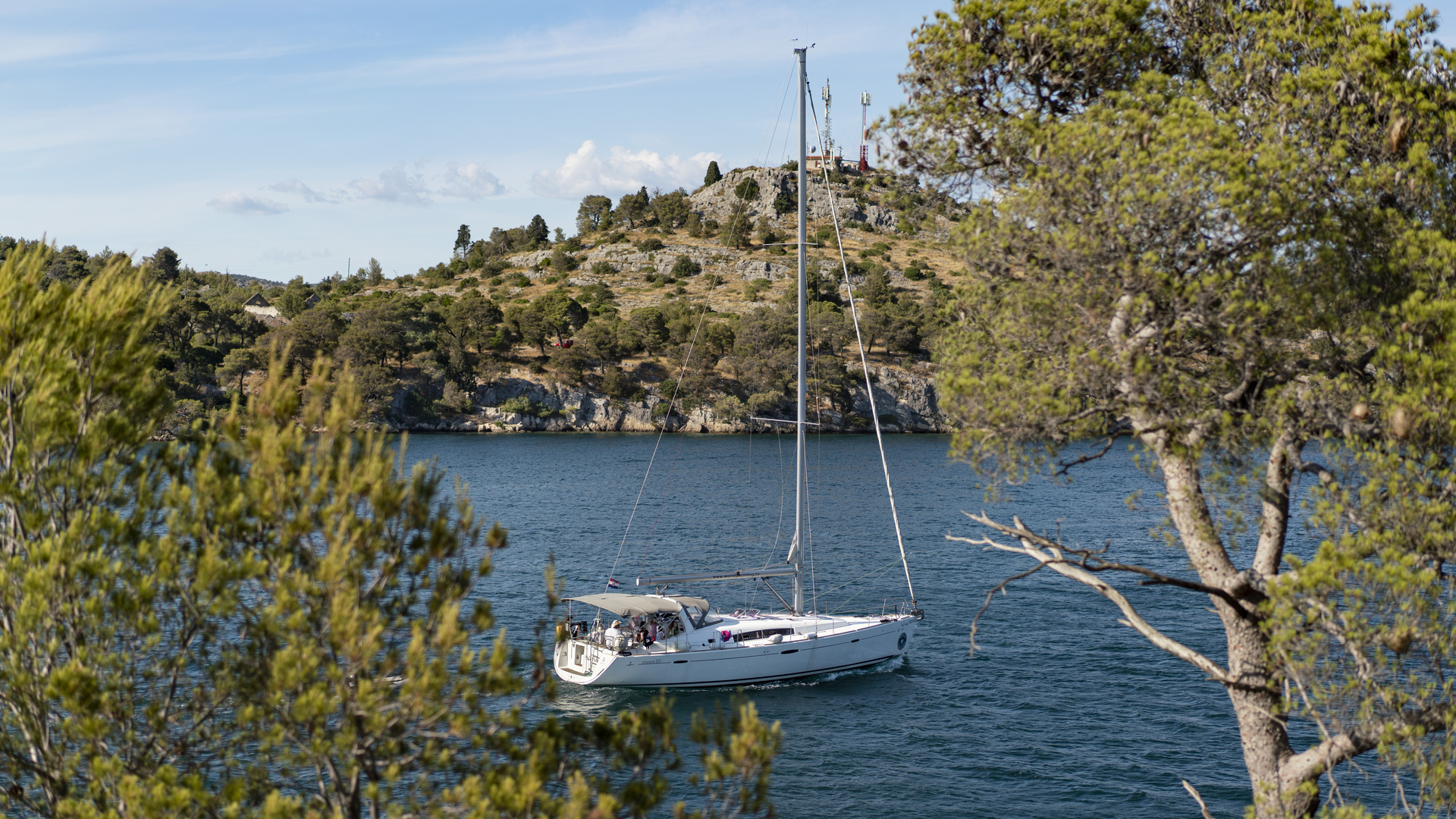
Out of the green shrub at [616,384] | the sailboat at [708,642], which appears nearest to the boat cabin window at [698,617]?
the sailboat at [708,642]

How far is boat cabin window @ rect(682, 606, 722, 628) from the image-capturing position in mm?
32312

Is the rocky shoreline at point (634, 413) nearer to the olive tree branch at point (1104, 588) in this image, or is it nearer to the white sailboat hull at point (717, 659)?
the white sailboat hull at point (717, 659)

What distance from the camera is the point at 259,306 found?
Result: 443ft

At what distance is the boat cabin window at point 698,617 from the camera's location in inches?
1272

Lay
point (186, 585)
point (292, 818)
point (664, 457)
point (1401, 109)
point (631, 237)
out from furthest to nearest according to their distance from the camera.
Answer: point (631, 237) < point (664, 457) < point (1401, 109) < point (186, 585) < point (292, 818)

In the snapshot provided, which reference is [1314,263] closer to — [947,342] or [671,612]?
[947,342]

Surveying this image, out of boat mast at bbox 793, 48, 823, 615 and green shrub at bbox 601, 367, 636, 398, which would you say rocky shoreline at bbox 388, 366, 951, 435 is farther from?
boat mast at bbox 793, 48, 823, 615

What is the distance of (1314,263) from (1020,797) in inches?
720

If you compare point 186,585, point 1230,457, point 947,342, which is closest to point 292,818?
point 186,585

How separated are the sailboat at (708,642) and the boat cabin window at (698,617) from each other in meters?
0.04


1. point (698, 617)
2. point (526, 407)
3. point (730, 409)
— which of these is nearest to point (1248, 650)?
point (698, 617)

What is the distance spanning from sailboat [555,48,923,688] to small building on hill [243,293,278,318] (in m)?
111

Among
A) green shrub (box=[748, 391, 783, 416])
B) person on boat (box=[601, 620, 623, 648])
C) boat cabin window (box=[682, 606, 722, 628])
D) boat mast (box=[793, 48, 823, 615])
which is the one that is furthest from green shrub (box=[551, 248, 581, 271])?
person on boat (box=[601, 620, 623, 648])

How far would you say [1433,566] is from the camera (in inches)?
393
